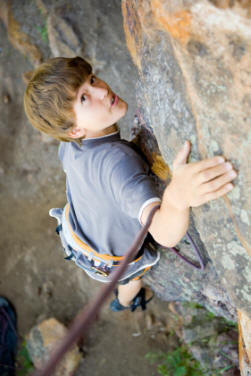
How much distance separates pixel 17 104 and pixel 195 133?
3.97 m

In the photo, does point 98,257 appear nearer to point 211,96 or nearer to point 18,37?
point 211,96

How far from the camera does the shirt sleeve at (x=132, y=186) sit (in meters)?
1.28

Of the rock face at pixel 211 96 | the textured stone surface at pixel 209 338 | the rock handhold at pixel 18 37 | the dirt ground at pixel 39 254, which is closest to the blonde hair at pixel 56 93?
the rock face at pixel 211 96

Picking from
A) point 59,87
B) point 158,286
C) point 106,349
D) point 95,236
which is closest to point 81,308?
point 106,349

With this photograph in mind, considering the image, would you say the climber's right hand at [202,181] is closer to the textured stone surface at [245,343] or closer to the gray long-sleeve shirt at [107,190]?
the gray long-sleeve shirt at [107,190]

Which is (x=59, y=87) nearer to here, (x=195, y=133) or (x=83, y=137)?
(x=83, y=137)

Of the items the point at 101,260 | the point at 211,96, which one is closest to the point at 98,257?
the point at 101,260

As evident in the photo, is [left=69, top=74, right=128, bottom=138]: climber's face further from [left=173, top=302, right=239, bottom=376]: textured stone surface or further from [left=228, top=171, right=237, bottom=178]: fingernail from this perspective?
[left=173, top=302, right=239, bottom=376]: textured stone surface

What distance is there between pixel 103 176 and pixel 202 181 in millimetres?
596

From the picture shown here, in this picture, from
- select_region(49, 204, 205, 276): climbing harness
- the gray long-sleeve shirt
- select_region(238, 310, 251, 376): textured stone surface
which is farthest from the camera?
select_region(49, 204, 205, 276): climbing harness

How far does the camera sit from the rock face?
96cm

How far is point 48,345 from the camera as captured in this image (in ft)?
12.0

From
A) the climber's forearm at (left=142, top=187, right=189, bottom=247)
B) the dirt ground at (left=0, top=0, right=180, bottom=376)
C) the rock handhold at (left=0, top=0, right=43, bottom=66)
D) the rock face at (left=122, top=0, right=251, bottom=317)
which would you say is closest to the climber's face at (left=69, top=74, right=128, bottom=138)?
the rock face at (left=122, top=0, right=251, bottom=317)

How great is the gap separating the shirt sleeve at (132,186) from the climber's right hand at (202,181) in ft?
0.54
